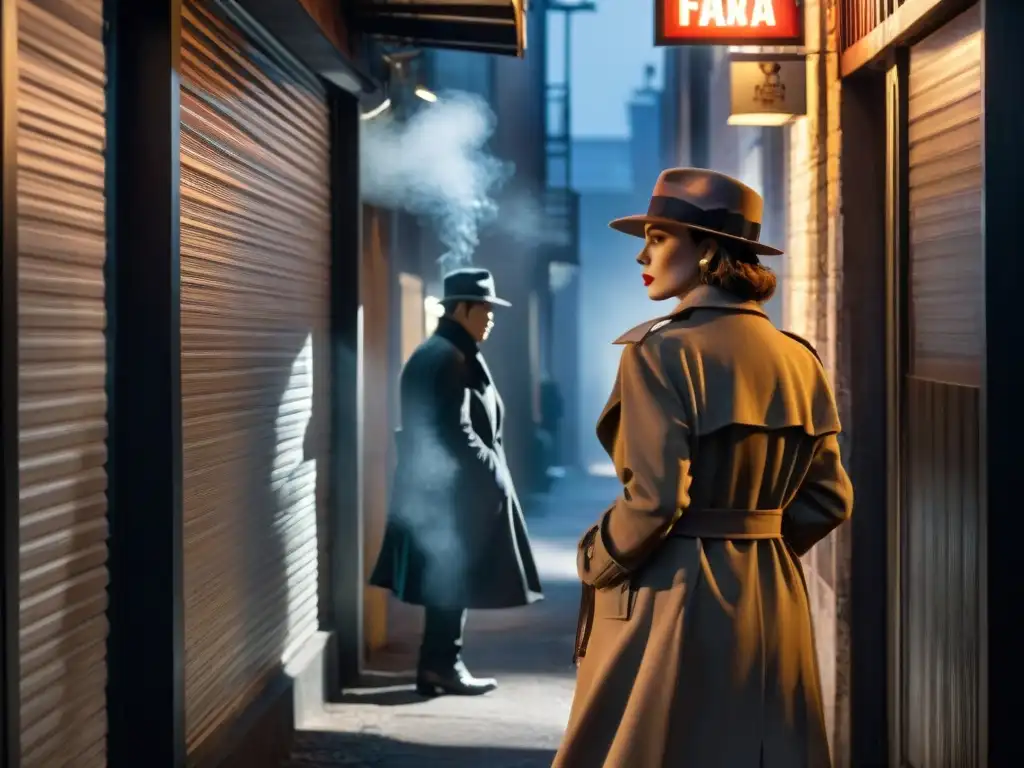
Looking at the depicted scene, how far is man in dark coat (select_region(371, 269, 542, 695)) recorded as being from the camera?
8.13m

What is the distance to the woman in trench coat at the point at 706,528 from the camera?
416 centimetres

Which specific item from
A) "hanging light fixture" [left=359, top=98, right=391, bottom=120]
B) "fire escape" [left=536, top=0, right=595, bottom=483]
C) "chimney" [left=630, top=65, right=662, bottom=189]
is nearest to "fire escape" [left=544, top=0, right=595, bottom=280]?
"fire escape" [left=536, top=0, right=595, bottom=483]

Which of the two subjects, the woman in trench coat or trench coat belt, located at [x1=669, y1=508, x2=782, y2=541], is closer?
the woman in trench coat

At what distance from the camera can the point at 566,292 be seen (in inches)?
1547

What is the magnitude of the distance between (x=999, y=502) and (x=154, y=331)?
271 centimetres

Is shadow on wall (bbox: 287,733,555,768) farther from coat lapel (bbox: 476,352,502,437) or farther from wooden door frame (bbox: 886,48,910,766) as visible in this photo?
coat lapel (bbox: 476,352,502,437)

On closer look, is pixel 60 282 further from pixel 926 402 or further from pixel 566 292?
pixel 566 292

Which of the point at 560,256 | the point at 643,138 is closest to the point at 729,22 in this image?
the point at 560,256

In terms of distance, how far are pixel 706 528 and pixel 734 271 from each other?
0.75m

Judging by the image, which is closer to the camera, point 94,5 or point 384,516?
point 94,5

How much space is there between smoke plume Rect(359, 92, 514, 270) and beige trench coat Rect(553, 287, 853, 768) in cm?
594

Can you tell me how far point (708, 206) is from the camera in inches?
171

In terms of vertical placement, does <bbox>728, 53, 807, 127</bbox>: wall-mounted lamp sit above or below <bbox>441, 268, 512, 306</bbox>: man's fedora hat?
above

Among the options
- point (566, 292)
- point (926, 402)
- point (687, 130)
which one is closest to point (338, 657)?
point (926, 402)
